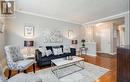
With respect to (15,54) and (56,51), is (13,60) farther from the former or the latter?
(56,51)

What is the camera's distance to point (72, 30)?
6656 mm

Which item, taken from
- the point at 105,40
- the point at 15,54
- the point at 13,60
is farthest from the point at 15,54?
the point at 105,40

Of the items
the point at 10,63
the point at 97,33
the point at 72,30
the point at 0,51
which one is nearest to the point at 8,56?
the point at 10,63

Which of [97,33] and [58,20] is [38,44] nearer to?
[58,20]

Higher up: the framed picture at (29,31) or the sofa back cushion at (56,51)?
the framed picture at (29,31)

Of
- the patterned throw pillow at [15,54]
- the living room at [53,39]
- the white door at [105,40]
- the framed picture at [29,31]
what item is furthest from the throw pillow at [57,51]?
the white door at [105,40]

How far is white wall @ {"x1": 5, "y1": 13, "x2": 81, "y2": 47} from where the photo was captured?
4.46m

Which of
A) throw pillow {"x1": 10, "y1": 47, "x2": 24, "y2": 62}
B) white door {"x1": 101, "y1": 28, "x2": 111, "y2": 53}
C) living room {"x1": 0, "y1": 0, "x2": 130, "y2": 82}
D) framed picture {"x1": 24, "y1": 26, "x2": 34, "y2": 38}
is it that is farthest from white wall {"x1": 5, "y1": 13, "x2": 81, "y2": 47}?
white door {"x1": 101, "y1": 28, "x2": 111, "y2": 53}

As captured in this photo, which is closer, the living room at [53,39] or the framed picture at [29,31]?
the living room at [53,39]

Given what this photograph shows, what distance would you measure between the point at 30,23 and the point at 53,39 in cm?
153

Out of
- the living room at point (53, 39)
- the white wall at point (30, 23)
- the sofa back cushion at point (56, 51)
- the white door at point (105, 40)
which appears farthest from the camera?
the white door at point (105, 40)

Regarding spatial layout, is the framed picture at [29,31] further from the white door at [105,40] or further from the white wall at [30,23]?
the white door at [105,40]

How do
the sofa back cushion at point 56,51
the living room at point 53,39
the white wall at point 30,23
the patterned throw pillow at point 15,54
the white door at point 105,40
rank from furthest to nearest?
the white door at point 105,40, the sofa back cushion at point 56,51, the white wall at point 30,23, the living room at point 53,39, the patterned throw pillow at point 15,54

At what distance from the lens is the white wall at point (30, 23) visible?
4.46 m
